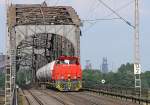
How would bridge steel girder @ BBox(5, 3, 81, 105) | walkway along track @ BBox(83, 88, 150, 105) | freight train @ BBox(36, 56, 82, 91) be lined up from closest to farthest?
walkway along track @ BBox(83, 88, 150, 105), freight train @ BBox(36, 56, 82, 91), bridge steel girder @ BBox(5, 3, 81, 105)

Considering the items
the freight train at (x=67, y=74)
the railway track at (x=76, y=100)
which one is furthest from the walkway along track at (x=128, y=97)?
the freight train at (x=67, y=74)

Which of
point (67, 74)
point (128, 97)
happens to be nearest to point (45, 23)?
point (67, 74)

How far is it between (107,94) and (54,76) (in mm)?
10851

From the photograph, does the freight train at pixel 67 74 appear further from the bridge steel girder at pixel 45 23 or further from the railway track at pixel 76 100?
the bridge steel girder at pixel 45 23

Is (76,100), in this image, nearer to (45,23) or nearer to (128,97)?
(128,97)

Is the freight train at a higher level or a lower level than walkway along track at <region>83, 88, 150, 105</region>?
higher

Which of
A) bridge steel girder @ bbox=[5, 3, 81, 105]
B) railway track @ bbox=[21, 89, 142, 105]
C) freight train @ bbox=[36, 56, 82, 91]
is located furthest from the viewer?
bridge steel girder @ bbox=[5, 3, 81, 105]

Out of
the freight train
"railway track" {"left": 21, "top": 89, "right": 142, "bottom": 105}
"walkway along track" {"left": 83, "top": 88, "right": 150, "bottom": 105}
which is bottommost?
"railway track" {"left": 21, "top": 89, "right": 142, "bottom": 105}

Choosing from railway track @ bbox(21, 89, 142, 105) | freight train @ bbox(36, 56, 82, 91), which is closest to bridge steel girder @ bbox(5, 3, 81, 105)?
freight train @ bbox(36, 56, 82, 91)

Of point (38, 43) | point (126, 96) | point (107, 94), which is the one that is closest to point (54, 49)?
point (38, 43)

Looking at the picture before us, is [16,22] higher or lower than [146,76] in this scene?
higher

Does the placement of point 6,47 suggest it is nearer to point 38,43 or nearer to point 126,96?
point 126,96

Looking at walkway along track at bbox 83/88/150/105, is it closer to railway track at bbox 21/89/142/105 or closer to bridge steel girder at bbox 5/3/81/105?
railway track at bbox 21/89/142/105

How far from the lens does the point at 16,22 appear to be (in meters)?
102
